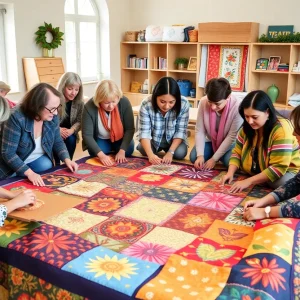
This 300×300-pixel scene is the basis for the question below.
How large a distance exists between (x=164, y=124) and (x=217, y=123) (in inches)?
16.6

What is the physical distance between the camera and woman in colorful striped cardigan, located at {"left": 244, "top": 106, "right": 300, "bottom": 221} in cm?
177

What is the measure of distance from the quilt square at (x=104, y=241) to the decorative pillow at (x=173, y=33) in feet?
16.3

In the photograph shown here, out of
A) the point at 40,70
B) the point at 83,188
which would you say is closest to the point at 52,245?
the point at 83,188

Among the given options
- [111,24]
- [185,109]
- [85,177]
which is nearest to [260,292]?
[85,177]

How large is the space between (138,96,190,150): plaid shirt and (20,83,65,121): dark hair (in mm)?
780

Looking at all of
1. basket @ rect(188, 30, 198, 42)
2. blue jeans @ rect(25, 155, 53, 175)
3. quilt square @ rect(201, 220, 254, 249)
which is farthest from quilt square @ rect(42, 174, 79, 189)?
basket @ rect(188, 30, 198, 42)

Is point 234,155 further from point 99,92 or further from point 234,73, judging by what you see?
point 234,73

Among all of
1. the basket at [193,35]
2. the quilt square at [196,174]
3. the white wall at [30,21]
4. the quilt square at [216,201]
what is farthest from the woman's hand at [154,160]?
the basket at [193,35]

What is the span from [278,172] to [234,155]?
366mm

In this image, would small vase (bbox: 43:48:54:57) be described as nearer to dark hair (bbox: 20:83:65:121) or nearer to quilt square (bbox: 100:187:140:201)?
dark hair (bbox: 20:83:65:121)

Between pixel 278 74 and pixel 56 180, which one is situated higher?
pixel 278 74

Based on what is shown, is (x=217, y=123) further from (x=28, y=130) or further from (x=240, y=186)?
(x=28, y=130)

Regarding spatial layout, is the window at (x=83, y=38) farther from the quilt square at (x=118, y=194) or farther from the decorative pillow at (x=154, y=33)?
the quilt square at (x=118, y=194)

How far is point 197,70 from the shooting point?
20.5 feet
